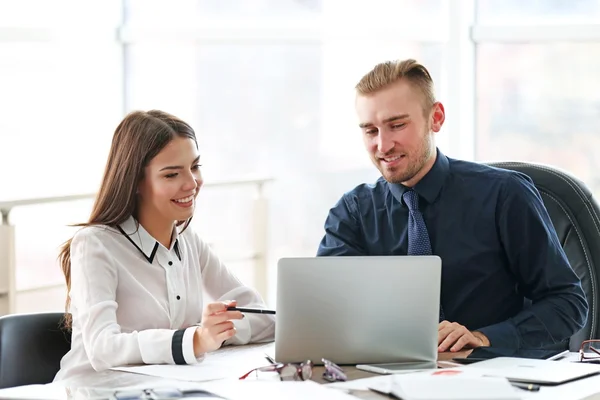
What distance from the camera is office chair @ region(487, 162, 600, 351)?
2492 mm

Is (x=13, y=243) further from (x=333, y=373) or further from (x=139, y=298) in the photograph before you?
(x=333, y=373)

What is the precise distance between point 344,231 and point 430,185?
258mm

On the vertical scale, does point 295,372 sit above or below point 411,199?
below

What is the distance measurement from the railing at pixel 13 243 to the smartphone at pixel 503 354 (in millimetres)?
1855

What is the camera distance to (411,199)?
2.40m

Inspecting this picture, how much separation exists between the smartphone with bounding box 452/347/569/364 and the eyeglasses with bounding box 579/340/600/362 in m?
0.05

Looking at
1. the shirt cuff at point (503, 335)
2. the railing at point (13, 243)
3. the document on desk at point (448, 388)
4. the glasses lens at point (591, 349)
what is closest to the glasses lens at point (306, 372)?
the document on desk at point (448, 388)

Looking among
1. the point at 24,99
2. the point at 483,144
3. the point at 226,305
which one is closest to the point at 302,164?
the point at 483,144

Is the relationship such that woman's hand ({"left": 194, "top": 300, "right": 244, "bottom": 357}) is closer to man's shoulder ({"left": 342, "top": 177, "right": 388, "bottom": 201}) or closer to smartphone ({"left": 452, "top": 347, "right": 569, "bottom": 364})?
smartphone ({"left": 452, "top": 347, "right": 569, "bottom": 364})

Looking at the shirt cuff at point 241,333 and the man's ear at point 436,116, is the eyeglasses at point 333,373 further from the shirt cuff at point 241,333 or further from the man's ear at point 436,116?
the man's ear at point 436,116

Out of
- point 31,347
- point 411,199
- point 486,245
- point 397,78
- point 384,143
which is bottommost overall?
point 31,347

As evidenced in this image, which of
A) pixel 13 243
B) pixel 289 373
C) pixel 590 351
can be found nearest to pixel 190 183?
pixel 289 373

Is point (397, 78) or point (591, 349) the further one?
point (397, 78)

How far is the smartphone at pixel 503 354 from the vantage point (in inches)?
76.3
